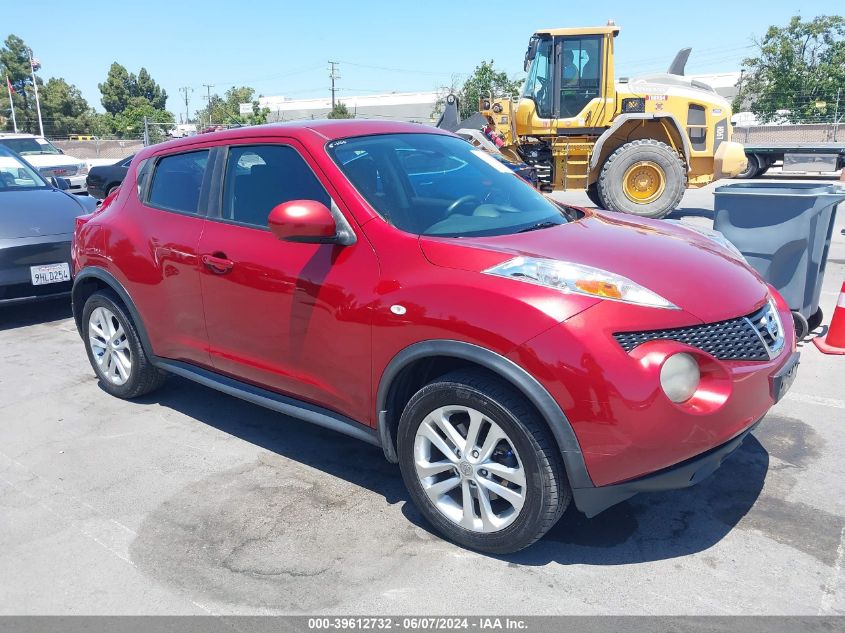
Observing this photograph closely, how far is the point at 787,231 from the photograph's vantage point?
545 centimetres

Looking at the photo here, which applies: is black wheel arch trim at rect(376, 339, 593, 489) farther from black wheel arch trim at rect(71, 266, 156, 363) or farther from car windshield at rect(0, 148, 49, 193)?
car windshield at rect(0, 148, 49, 193)

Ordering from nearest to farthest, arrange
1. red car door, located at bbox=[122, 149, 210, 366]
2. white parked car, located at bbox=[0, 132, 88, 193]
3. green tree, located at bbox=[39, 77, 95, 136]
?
→ red car door, located at bbox=[122, 149, 210, 366] < white parked car, located at bbox=[0, 132, 88, 193] < green tree, located at bbox=[39, 77, 95, 136]

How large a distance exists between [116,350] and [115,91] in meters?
88.4

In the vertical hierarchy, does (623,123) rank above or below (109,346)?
above

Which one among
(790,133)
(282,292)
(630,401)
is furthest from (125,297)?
(790,133)

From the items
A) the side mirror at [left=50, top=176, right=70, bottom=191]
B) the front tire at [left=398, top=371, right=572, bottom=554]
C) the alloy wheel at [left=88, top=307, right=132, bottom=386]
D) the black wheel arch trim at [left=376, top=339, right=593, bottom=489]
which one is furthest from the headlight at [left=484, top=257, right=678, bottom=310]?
the side mirror at [left=50, top=176, right=70, bottom=191]

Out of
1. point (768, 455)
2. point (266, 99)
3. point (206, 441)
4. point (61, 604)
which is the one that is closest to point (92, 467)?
Answer: point (206, 441)

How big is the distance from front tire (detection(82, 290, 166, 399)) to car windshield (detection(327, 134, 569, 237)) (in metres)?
2.03

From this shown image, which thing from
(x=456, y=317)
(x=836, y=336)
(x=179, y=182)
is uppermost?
(x=179, y=182)

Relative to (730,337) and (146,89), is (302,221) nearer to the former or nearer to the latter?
(730,337)

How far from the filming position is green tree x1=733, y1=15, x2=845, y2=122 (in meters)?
43.1

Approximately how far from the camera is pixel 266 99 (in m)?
102

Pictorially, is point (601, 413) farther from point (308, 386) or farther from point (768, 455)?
point (768, 455)
